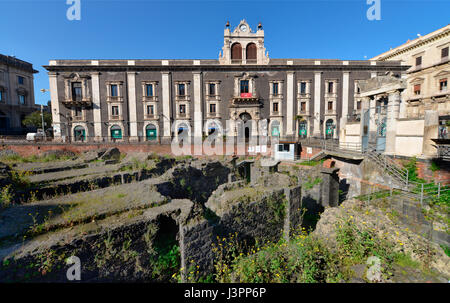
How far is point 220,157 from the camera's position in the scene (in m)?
19.0

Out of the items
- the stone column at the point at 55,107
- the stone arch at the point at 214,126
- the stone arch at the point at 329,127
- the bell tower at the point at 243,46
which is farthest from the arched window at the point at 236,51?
the stone column at the point at 55,107

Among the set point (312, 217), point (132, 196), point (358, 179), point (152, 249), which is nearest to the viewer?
point (152, 249)

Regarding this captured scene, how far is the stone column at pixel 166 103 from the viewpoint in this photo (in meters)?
24.9

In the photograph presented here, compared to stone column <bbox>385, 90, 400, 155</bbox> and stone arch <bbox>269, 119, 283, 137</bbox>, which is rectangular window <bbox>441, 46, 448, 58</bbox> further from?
stone column <bbox>385, 90, 400, 155</bbox>

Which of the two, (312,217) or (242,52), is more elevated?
(242,52)

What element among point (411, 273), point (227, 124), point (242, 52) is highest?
point (242, 52)

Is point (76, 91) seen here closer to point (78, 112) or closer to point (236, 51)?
point (78, 112)

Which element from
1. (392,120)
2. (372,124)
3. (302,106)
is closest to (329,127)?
(302,106)

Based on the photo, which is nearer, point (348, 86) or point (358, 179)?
point (358, 179)

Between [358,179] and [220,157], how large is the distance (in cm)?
1156

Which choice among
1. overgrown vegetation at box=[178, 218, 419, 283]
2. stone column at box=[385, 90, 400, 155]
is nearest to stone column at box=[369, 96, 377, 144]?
stone column at box=[385, 90, 400, 155]

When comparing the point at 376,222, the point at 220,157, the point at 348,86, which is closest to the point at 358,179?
the point at 376,222

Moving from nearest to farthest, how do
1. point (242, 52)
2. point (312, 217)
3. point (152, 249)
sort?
1. point (152, 249)
2. point (312, 217)
3. point (242, 52)

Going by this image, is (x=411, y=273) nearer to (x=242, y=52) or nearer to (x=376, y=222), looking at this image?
(x=376, y=222)
